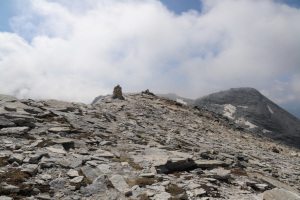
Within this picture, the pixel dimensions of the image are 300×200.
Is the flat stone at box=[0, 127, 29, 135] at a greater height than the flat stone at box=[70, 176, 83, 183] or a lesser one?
greater

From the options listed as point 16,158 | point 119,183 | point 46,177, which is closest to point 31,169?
point 46,177

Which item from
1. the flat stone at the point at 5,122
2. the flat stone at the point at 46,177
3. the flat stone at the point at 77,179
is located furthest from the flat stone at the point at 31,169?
the flat stone at the point at 5,122

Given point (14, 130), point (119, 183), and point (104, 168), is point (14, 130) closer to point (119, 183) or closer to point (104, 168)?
point (104, 168)

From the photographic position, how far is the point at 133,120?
2892 cm

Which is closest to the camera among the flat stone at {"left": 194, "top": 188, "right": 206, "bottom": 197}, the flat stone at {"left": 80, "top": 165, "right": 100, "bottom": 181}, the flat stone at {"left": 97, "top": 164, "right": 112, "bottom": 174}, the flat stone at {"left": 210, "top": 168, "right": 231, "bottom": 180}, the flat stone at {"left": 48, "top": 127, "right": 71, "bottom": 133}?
the flat stone at {"left": 194, "top": 188, "right": 206, "bottom": 197}

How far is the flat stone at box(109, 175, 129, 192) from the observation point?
970 centimetres

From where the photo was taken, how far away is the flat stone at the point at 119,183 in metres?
9.70

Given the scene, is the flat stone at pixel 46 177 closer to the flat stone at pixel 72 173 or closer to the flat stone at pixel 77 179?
the flat stone at pixel 72 173

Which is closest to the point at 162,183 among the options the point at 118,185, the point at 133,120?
the point at 118,185

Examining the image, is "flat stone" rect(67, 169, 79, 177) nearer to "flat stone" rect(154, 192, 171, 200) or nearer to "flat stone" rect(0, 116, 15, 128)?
"flat stone" rect(154, 192, 171, 200)

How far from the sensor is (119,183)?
1012 cm

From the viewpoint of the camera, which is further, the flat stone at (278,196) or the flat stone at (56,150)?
the flat stone at (56,150)

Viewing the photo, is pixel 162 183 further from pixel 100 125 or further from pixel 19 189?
pixel 100 125

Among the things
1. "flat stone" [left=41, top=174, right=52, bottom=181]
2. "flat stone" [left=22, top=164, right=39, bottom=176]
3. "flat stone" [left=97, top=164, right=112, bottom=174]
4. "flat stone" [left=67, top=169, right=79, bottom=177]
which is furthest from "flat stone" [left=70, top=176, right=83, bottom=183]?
"flat stone" [left=22, top=164, right=39, bottom=176]
